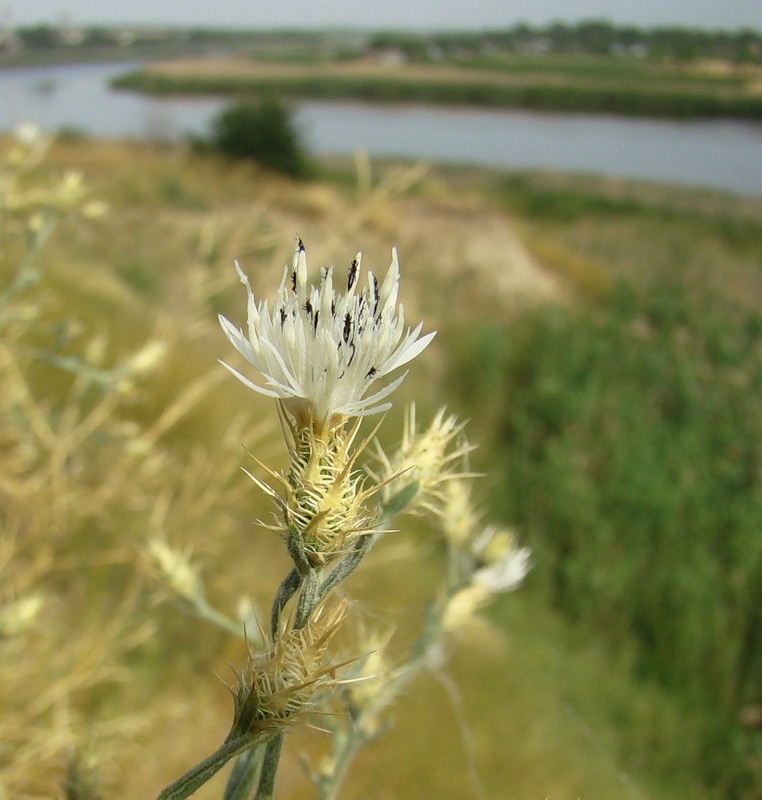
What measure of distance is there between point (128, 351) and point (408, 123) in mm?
28742

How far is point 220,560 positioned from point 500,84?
1504 inches

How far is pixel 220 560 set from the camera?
107 inches

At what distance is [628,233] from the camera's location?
1827 cm

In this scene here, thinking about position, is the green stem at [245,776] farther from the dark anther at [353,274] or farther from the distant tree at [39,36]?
the distant tree at [39,36]

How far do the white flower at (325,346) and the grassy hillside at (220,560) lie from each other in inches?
4.5

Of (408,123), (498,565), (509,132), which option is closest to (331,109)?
(408,123)

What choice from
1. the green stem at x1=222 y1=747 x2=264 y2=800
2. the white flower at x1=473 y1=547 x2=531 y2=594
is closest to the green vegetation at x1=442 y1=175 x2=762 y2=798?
the white flower at x1=473 y1=547 x2=531 y2=594

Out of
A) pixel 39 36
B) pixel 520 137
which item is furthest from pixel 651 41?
pixel 39 36

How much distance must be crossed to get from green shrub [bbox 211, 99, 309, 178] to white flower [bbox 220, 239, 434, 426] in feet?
57.5

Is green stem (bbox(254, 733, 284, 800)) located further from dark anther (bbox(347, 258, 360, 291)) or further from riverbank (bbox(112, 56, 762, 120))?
riverbank (bbox(112, 56, 762, 120))

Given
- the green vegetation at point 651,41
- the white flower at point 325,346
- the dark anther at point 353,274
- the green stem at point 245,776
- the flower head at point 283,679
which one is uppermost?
the green vegetation at point 651,41

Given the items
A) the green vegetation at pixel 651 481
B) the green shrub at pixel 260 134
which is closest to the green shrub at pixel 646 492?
the green vegetation at pixel 651 481

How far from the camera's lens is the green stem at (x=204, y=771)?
0.37m

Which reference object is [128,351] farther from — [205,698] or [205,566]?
[205,698]
